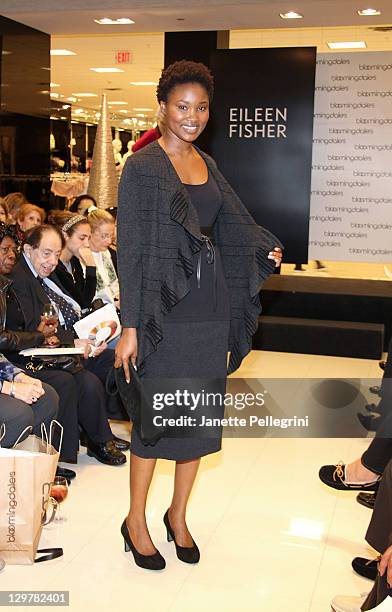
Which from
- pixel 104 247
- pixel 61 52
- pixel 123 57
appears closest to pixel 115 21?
pixel 104 247

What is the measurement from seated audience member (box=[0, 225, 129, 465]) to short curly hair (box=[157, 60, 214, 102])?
4.72ft

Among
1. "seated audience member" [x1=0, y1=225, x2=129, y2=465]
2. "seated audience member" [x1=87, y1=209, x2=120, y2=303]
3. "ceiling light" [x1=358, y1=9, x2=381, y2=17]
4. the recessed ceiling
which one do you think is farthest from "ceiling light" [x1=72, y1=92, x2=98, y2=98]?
"seated audience member" [x1=0, y1=225, x2=129, y2=465]

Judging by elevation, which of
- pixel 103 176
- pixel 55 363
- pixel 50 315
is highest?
pixel 103 176

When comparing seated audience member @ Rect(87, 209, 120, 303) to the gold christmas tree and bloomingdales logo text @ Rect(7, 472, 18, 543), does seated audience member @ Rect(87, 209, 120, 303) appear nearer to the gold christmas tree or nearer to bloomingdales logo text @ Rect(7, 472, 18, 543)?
bloomingdales logo text @ Rect(7, 472, 18, 543)

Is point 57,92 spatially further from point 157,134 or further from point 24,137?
point 157,134

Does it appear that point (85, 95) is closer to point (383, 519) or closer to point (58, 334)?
point (58, 334)

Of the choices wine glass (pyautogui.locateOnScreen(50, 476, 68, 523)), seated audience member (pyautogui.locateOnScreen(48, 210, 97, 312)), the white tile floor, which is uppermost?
seated audience member (pyautogui.locateOnScreen(48, 210, 97, 312))

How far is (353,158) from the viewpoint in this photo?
23.1 feet

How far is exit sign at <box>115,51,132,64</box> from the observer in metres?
12.1

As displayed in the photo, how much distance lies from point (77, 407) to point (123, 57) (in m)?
9.31

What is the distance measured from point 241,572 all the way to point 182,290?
1.04 m

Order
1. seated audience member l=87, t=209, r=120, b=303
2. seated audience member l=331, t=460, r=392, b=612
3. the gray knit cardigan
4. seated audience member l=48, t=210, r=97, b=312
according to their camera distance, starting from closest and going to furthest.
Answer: seated audience member l=331, t=460, r=392, b=612 → the gray knit cardigan → seated audience member l=48, t=210, r=97, b=312 → seated audience member l=87, t=209, r=120, b=303

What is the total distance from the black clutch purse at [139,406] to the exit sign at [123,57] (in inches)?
399

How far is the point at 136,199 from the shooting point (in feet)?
8.71
